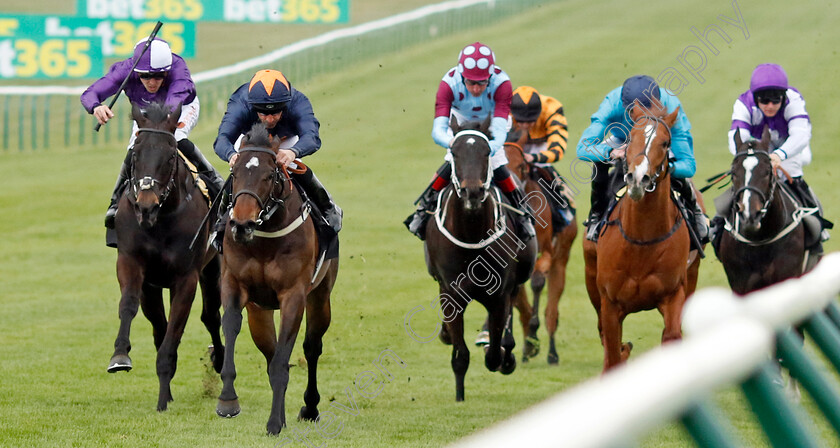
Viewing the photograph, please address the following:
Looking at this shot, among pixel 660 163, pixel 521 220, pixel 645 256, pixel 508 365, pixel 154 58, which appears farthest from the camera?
pixel 508 365

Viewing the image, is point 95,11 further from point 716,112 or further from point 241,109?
point 241,109

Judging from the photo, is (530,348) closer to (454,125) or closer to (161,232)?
(454,125)

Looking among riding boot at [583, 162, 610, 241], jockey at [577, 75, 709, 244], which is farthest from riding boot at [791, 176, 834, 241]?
riding boot at [583, 162, 610, 241]

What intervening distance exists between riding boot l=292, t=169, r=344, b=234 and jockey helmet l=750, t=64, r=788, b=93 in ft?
11.4

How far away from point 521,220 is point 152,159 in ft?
9.22

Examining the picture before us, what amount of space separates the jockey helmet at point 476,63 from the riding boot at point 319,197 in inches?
65.0

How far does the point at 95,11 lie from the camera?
98.9 feet

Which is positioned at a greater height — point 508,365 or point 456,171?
point 456,171

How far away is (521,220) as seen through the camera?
8758 millimetres

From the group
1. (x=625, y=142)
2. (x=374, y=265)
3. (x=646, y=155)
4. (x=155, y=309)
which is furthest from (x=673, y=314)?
(x=374, y=265)

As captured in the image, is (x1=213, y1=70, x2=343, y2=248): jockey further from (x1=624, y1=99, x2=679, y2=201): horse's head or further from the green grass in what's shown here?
(x1=624, y1=99, x2=679, y2=201): horse's head

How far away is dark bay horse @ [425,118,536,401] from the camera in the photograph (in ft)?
25.7

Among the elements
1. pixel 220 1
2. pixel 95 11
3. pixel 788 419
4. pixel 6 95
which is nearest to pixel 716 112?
pixel 220 1

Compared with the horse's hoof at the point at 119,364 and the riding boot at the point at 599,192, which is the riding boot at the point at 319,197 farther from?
the riding boot at the point at 599,192
